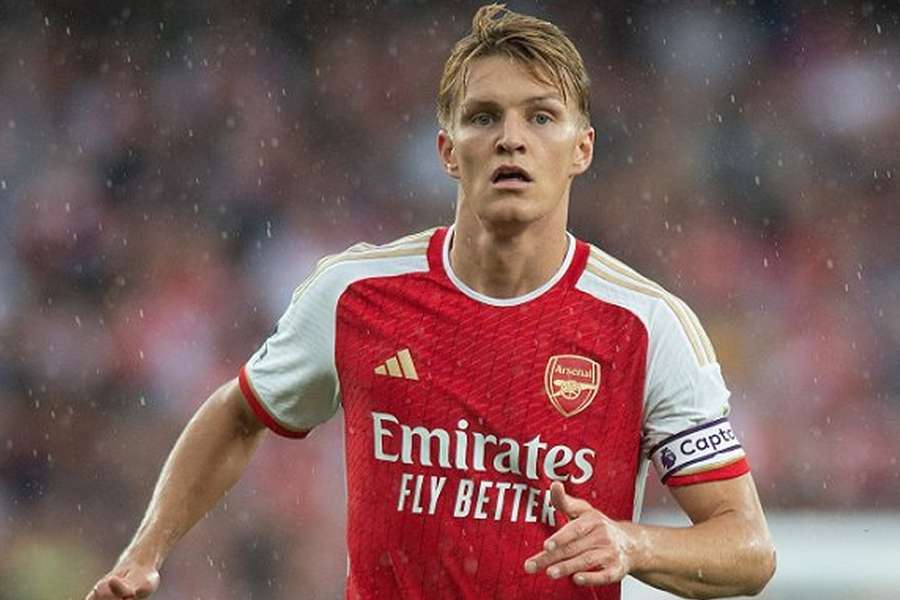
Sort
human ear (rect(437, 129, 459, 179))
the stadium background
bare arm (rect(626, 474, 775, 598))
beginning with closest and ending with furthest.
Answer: bare arm (rect(626, 474, 775, 598)) < human ear (rect(437, 129, 459, 179)) < the stadium background

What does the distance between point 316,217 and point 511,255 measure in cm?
618

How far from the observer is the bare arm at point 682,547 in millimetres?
3305

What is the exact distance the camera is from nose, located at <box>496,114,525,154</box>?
3932 mm

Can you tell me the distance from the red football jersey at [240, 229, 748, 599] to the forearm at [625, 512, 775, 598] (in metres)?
0.16

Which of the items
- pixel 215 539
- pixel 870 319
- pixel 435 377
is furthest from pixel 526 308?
pixel 870 319

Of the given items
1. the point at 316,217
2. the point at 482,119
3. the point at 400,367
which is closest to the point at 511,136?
the point at 482,119

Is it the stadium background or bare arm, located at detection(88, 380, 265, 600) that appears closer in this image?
bare arm, located at detection(88, 380, 265, 600)

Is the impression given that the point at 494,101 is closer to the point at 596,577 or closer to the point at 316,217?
the point at 596,577

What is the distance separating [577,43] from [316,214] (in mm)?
2042

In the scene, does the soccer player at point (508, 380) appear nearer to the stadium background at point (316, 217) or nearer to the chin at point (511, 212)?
the chin at point (511, 212)

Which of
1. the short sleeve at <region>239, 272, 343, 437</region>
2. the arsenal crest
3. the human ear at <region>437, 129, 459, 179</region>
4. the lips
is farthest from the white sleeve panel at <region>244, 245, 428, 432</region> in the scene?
the arsenal crest

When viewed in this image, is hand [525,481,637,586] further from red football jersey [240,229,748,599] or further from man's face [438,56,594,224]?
man's face [438,56,594,224]

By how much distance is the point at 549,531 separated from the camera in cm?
394

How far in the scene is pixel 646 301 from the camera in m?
4.00
